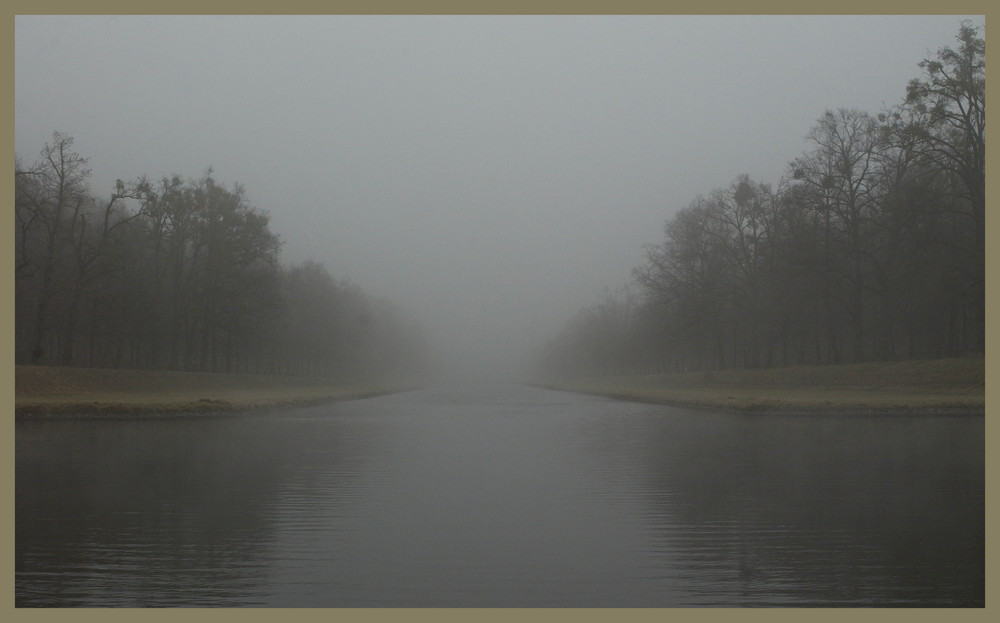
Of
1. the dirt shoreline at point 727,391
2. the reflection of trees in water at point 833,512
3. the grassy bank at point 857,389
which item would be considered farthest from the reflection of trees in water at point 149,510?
the grassy bank at point 857,389

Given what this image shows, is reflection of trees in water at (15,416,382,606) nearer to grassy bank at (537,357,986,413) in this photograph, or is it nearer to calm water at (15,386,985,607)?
calm water at (15,386,985,607)

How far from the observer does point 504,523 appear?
9.58 metres

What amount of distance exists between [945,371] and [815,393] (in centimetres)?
565

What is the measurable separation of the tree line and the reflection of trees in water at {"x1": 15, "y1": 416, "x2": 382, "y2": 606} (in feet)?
81.3

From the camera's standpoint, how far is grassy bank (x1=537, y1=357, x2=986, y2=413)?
26406 mm

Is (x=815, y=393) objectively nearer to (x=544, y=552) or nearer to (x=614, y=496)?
(x=614, y=496)

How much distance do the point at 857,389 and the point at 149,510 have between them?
33.1 metres

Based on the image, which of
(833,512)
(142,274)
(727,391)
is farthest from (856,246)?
(142,274)

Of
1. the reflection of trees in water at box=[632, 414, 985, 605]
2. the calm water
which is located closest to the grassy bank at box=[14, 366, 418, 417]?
the calm water

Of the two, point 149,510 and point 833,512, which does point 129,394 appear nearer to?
point 149,510

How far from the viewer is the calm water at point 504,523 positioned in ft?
22.4

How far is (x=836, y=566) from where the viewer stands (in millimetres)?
7457

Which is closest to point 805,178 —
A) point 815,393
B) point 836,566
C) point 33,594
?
point 815,393

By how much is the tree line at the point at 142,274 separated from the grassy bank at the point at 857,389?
28.9 metres
